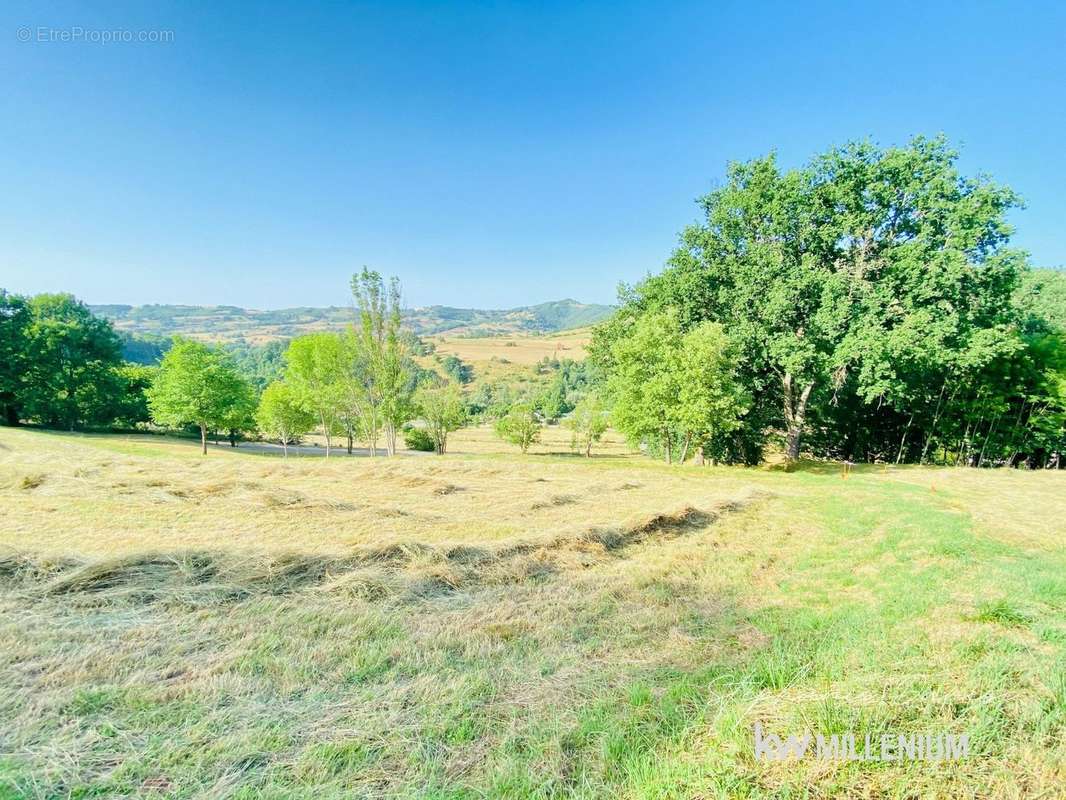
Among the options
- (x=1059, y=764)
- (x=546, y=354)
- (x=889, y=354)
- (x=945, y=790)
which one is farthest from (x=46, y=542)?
(x=546, y=354)

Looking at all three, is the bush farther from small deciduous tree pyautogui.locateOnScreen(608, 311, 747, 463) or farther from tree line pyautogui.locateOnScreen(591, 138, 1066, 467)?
small deciduous tree pyautogui.locateOnScreen(608, 311, 747, 463)

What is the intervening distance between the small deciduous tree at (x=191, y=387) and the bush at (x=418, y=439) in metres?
19.4

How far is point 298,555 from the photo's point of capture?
5883 millimetres

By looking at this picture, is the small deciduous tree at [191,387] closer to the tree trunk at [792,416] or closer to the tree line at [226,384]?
the tree line at [226,384]

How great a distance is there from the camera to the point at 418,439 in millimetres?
47281

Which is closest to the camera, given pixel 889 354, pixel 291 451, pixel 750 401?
pixel 889 354

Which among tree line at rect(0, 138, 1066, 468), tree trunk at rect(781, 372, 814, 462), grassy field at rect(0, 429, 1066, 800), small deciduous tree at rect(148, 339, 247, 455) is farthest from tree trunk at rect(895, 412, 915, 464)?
small deciduous tree at rect(148, 339, 247, 455)

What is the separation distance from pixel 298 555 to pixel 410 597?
6.15 ft

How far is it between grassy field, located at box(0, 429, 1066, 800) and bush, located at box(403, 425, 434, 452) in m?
37.4

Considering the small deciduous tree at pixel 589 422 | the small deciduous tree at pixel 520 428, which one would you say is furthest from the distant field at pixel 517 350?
the small deciduous tree at pixel 520 428

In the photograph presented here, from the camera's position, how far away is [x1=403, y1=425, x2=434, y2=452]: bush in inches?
1833

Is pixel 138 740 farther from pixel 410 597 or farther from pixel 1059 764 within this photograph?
pixel 1059 764

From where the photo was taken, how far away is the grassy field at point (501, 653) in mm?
2395

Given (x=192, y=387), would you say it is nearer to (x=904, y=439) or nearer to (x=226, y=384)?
(x=226, y=384)
